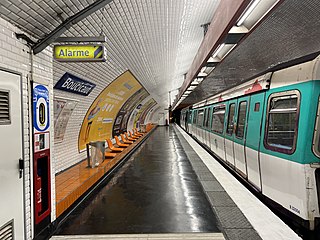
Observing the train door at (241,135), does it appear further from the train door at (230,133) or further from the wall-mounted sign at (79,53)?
the wall-mounted sign at (79,53)

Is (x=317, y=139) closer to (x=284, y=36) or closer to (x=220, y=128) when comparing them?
(x=284, y=36)

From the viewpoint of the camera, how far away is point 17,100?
2803mm

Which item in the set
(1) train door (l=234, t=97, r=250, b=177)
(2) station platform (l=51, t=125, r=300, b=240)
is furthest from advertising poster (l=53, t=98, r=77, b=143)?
(1) train door (l=234, t=97, r=250, b=177)

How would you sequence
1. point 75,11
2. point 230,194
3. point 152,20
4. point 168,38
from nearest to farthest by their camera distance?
point 75,11 < point 230,194 < point 152,20 < point 168,38

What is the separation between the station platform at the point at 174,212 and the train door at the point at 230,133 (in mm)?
1020

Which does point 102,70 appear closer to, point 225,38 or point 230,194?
point 225,38

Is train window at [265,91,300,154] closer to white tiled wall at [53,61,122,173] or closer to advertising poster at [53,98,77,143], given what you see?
white tiled wall at [53,61,122,173]

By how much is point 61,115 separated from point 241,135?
13.3 ft

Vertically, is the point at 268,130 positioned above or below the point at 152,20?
below

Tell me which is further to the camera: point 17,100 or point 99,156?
point 99,156

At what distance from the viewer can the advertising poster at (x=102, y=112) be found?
7893 mm

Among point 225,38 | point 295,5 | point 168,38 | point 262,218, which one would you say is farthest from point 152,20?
point 262,218

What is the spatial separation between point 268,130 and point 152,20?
300 cm

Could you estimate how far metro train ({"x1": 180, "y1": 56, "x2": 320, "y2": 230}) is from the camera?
127 inches
